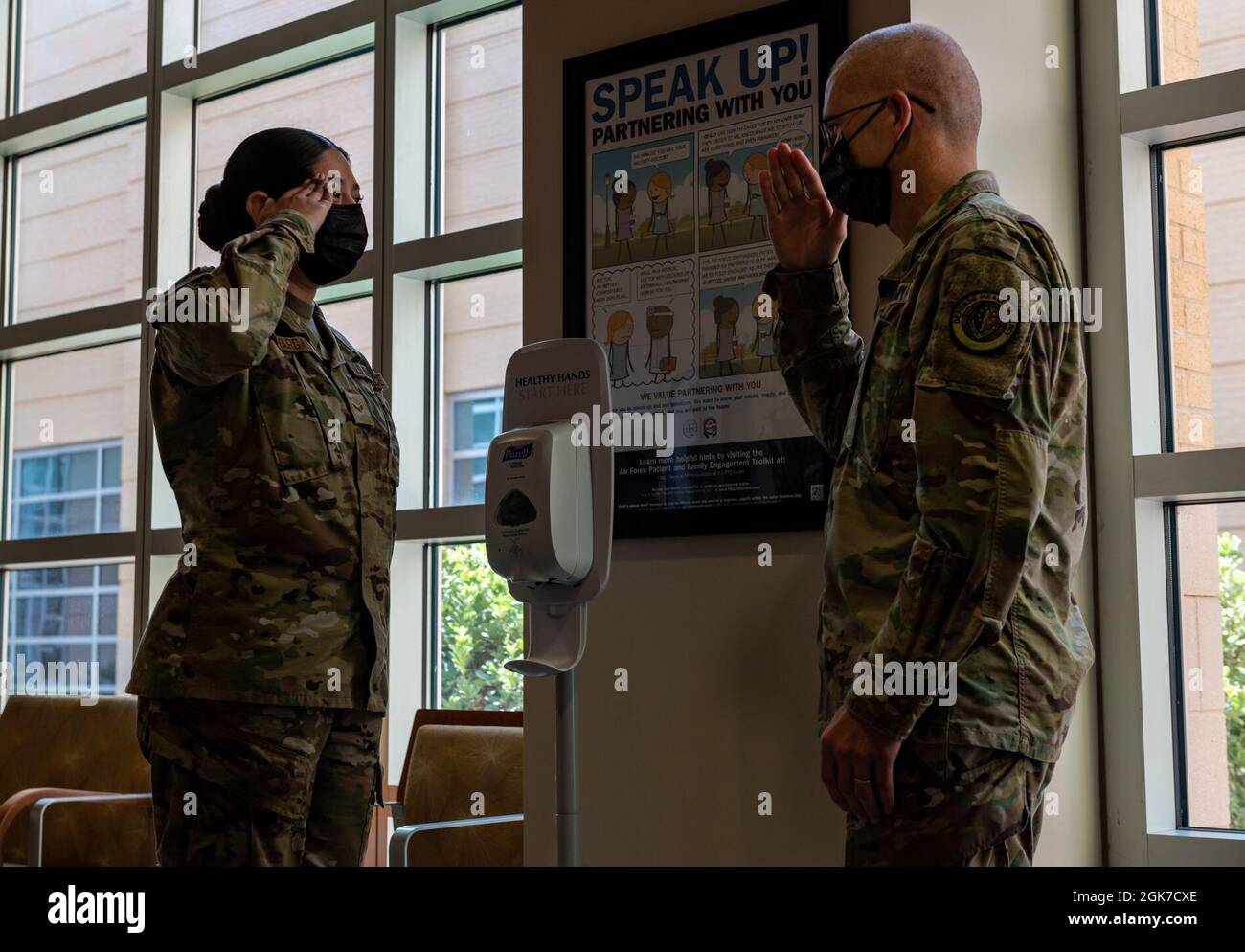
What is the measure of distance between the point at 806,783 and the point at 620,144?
132cm

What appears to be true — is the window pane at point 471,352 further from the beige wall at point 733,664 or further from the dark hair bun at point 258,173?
the dark hair bun at point 258,173

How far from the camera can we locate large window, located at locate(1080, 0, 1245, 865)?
2393 mm

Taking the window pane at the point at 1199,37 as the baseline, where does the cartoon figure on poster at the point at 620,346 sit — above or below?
below

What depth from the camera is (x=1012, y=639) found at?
156 centimetres

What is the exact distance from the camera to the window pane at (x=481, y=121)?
3.94m

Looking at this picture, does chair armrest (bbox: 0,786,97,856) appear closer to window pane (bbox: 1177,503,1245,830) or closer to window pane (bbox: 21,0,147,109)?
window pane (bbox: 1177,503,1245,830)

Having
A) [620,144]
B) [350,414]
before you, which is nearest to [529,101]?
[620,144]

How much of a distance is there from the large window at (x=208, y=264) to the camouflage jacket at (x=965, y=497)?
210 centimetres

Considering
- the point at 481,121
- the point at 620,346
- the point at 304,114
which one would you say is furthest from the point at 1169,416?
the point at 304,114

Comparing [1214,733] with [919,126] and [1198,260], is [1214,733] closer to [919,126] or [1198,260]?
[1198,260]

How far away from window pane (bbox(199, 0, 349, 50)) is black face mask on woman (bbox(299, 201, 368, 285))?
2.37 meters

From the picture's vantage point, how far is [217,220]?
229 cm

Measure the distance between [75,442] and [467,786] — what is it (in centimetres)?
268

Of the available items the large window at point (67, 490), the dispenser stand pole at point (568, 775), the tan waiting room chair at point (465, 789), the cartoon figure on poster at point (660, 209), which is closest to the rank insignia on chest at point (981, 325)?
the dispenser stand pole at point (568, 775)
